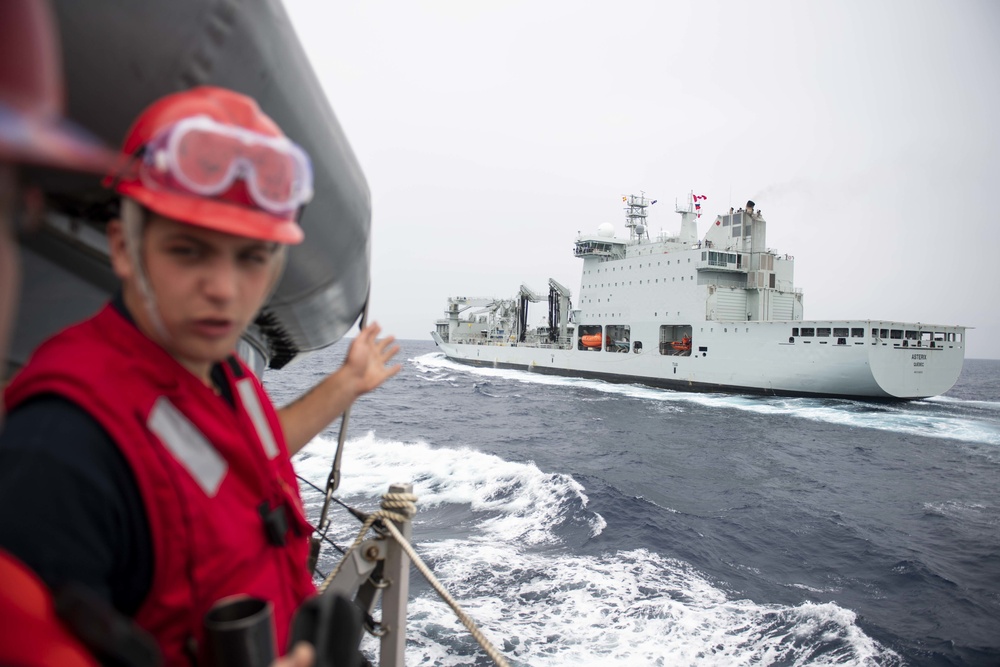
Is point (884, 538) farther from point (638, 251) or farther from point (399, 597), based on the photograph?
point (638, 251)

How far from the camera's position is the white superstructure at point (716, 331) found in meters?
22.9

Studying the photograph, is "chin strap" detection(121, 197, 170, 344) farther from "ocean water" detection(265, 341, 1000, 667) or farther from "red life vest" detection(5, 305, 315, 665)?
"ocean water" detection(265, 341, 1000, 667)

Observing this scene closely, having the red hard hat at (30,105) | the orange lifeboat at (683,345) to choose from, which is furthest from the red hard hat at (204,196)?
the orange lifeboat at (683,345)

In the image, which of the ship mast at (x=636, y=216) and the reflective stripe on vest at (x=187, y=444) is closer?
the reflective stripe on vest at (x=187, y=444)

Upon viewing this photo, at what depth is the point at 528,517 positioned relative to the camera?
328 inches

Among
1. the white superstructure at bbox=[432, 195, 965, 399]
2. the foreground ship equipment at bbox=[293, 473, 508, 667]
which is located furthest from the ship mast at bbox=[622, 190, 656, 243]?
the foreground ship equipment at bbox=[293, 473, 508, 667]

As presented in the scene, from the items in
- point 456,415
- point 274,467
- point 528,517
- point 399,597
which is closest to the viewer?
point 274,467

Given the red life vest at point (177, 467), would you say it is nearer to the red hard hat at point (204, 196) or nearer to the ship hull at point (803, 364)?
the red hard hat at point (204, 196)

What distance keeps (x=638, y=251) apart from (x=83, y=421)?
1326 inches

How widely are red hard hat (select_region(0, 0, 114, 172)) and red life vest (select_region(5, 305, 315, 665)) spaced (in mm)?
515

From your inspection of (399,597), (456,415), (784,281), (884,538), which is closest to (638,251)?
(784,281)

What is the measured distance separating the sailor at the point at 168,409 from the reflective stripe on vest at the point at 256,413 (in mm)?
152

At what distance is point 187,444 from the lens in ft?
3.03

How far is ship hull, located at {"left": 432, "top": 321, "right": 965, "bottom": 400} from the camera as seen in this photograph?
2236 cm
